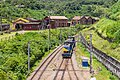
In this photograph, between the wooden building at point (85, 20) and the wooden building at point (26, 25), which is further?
the wooden building at point (85, 20)

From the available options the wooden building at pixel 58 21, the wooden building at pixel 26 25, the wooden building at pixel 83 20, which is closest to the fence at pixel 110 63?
the wooden building at pixel 26 25

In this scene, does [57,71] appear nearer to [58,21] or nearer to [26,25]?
[26,25]

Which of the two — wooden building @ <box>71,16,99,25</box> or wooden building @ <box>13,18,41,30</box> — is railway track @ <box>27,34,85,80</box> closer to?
wooden building @ <box>13,18,41,30</box>

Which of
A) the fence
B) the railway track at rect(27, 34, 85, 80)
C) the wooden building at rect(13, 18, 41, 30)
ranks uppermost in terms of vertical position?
the wooden building at rect(13, 18, 41, 30)

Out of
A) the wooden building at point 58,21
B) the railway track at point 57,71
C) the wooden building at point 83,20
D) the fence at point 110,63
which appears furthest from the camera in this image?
the wooden building at point 83,20

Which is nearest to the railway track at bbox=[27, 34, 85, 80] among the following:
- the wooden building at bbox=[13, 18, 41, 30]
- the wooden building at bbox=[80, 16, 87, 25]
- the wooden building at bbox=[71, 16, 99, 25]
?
the wooden building at bbox=[13, 18, 41, 30]

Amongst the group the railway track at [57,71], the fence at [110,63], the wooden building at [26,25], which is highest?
the wooden building at [26,25]

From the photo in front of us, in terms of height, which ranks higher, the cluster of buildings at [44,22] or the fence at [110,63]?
the cluster of buildings at [44,22]

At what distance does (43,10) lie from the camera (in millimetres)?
191750

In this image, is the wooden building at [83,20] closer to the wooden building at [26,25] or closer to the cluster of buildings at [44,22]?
the cluster of buildings at [44,22]

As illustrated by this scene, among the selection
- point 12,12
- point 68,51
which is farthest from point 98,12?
point 68,51

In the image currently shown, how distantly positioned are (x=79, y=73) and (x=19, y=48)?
36.1 feet

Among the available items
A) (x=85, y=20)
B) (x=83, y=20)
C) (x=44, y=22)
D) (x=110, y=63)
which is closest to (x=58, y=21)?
(x=44, y=22)

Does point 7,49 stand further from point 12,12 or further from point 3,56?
point 12,12
